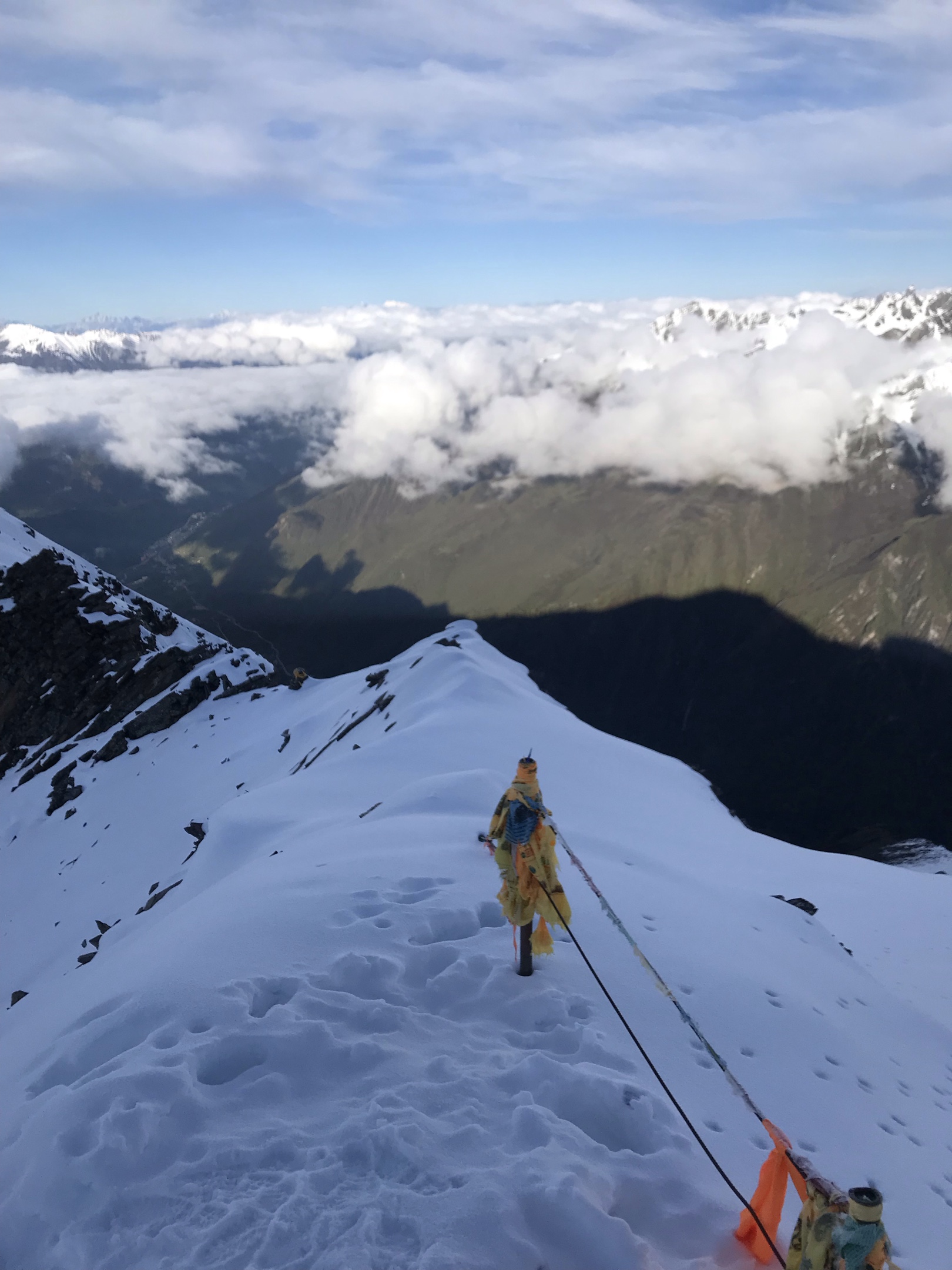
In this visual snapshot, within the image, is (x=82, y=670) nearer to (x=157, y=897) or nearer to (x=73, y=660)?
(x=73, y=660)

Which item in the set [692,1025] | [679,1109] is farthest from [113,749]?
[692,1025]

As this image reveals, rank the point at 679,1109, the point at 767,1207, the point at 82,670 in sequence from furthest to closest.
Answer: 1. the point at 82,670
2. the point at 679,1109
3. the point at 767,1207

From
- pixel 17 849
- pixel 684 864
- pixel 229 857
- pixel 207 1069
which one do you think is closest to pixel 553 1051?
pixel 207 1069

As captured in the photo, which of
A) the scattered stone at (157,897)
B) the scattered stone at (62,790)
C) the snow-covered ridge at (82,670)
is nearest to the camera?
the scattered stone at (157,897)

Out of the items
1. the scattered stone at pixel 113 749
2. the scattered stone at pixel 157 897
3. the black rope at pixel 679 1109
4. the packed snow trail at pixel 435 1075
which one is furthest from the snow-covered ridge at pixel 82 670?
the black rope at pixel 679 1109

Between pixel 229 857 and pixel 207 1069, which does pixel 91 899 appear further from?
pixel 207 1069

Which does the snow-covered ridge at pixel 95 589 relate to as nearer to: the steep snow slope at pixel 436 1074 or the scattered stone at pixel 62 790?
the scattered stone at pixel 62 790

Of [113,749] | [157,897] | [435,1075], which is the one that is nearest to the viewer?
[435,1075]
